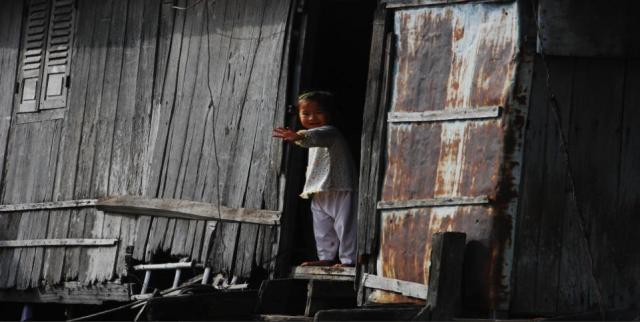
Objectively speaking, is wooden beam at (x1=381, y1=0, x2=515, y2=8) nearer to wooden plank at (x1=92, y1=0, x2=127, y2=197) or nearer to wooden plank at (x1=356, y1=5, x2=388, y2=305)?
wooden plank at (x1=356, y1=5, x2=388, y2=305)

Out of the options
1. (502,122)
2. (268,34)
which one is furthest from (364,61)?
(502,122)

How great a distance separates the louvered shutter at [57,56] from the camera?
39.8 ft

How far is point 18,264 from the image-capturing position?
1223cm

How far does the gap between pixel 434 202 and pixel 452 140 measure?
47 centimetres

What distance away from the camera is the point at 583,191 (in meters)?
8.96

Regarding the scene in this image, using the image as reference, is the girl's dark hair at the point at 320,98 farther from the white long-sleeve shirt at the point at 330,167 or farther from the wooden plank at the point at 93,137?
the wooden plank at the point at 93,137

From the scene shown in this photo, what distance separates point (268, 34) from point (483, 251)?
2919 millimetres

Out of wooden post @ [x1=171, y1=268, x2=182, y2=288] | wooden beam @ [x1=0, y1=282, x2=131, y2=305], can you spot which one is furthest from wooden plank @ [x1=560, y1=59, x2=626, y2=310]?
wooden beam @ [x1=0, y1=282, x2=131, y2=305]

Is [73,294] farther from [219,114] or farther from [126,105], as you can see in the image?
[219,114]

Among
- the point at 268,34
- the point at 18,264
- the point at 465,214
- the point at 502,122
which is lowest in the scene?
the point at 18,264

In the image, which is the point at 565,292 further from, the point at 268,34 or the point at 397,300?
the point at 268,34

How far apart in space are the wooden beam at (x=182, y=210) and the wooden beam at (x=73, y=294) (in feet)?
2.30

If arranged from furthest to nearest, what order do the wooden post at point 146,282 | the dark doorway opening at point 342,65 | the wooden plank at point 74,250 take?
the wooden plank at point 74,250 → the dark doorway opening at point 342,65 → the wooden post at point 146,282

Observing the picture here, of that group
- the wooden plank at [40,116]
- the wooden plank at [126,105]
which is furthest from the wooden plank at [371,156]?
the wooden plank at [40,116]
